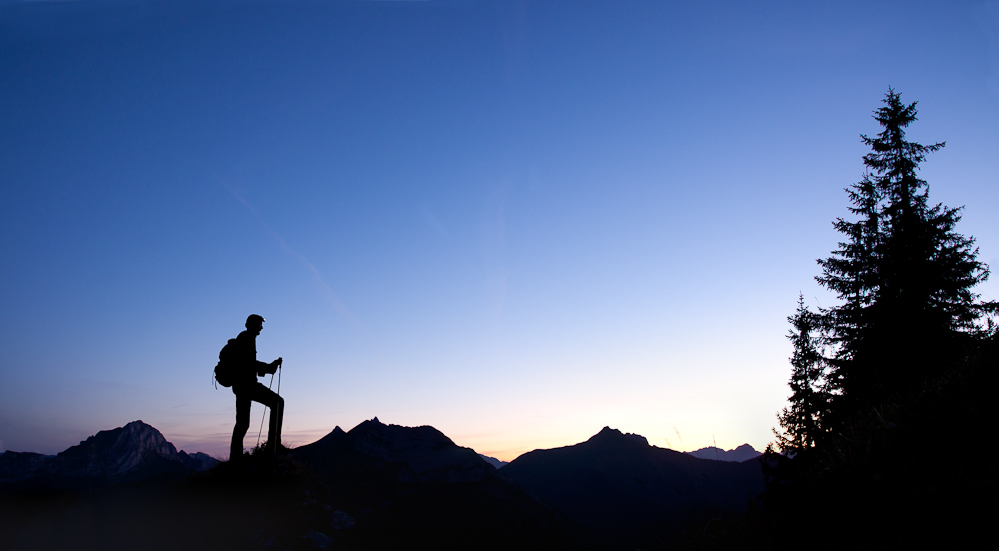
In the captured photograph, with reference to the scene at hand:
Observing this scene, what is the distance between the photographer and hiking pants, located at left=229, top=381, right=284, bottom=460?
952 cm

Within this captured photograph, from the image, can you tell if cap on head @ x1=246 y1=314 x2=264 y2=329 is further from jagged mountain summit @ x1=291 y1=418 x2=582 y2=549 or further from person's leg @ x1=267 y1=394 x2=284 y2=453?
jagged mountain summit @ x1=291 y1=418 x2=582 y2=549

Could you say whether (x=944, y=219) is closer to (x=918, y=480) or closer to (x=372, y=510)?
(x=918, y=480)

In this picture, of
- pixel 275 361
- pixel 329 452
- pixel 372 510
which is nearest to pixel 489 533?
pixel 372 510

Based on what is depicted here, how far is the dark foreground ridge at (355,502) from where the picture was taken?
913 centimetres

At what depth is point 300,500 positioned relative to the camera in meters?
10.4

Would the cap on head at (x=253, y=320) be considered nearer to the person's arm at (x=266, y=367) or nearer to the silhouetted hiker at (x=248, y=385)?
the silhouetted hiker at (x=248, y=385)

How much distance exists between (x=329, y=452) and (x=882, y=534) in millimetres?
179000

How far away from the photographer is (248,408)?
9.62 meters

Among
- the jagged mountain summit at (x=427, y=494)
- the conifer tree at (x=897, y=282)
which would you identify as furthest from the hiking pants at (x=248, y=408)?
the jagged mountain summit at (x=427, y=494)

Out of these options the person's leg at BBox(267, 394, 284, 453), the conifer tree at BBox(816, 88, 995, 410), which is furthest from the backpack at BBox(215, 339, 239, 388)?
the conifer tree at BBox(816, 88, 995, 410)

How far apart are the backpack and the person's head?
44cm

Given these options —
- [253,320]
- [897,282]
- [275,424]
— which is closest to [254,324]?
[253,320]

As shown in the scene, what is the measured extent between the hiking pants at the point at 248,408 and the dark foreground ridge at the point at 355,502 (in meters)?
0.58

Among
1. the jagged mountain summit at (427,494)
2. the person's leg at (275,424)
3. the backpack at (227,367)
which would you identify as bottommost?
the jagged mountain summit at (427,494)
